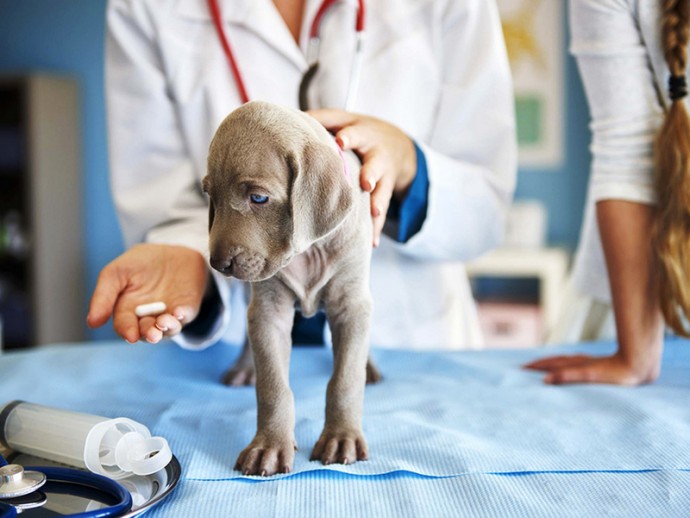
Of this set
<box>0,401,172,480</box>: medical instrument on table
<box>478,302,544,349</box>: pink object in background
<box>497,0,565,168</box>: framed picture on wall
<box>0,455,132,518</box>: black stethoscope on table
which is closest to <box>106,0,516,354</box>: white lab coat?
<box>0,401,172,480</box>: medical instrument on table

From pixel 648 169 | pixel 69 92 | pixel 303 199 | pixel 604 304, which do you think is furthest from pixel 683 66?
pixel 69 92

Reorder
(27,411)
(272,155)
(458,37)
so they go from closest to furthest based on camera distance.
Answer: (272,155), (27,411), (458,37)

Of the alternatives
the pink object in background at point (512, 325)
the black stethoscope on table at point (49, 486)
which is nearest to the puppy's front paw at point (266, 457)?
the black stethoscope on table at point (49, 486)

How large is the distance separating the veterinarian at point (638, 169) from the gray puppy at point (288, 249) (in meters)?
0.41

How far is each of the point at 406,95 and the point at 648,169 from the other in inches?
16.9

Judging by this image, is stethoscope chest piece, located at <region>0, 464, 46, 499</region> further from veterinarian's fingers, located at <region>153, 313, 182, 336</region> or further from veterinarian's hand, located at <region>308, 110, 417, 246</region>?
veterinarian's hand, located at <region>308, 110, 417, 246</region>

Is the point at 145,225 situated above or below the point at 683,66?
below

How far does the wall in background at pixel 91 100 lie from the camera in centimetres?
354

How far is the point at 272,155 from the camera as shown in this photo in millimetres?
646

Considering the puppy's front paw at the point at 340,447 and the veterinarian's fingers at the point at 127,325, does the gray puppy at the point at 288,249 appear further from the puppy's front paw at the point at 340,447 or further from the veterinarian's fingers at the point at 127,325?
the veterinarian's fingers at the point at 127,325

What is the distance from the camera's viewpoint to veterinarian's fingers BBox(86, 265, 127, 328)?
85 centimetres

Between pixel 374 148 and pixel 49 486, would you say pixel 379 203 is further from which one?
pixel 49 486

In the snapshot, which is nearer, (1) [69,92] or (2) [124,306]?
(2) [124,306]

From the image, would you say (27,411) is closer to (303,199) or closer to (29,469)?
(29,469)
